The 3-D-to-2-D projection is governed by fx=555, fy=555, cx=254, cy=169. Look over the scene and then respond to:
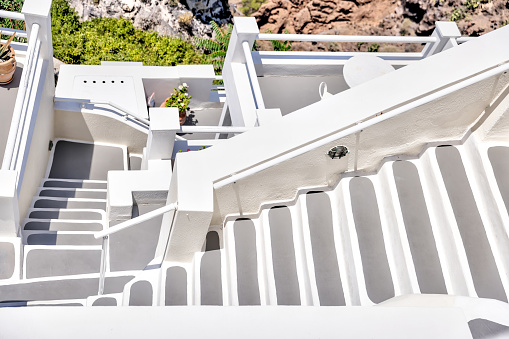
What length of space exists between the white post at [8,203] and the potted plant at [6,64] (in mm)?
3107

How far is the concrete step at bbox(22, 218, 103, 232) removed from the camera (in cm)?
1001

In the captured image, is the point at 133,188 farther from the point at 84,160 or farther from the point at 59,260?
the point at 84,160

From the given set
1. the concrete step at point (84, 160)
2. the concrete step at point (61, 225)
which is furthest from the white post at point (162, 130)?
the concrete step at point (84, 160)

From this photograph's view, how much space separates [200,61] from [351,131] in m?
14.9

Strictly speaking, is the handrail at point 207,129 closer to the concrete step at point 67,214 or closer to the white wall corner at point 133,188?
the white wall corner at point 133,188

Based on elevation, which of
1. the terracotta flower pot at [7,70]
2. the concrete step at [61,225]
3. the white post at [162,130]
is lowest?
the concrete step at [61,225]

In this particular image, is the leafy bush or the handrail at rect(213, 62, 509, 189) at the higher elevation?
the leafy bush

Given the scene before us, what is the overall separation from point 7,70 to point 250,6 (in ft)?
66.2

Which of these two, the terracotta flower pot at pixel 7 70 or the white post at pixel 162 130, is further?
the terracotta flower pot at pixel 7 70

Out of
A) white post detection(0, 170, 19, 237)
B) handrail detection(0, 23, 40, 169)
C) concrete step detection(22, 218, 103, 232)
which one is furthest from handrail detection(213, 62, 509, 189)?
concrete step detection(22, 218, 103, 232)

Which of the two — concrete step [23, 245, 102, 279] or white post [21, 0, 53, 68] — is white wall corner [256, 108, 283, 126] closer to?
concrete step [23, 245, 102, 279]

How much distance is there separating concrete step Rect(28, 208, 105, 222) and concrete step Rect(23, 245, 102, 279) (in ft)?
4.11

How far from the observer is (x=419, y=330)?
4.68 metres

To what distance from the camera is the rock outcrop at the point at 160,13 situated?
2328cm
